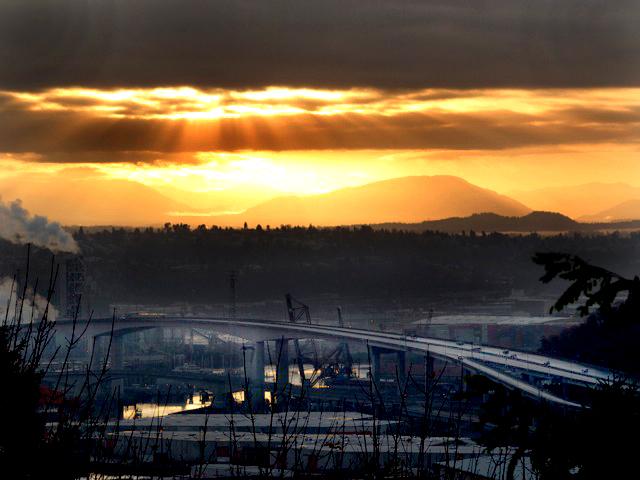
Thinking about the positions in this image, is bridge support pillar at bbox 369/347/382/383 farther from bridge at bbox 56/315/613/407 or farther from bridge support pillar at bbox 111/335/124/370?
bridge support pillar at bbox 111/335/124/370

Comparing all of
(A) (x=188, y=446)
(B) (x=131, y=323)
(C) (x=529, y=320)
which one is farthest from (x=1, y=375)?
(C) (x=529, y=320)

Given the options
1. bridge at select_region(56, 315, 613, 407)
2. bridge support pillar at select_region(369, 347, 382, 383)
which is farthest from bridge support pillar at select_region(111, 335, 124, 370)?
bridge support pillar at select_region(369, 347, 382, 383)

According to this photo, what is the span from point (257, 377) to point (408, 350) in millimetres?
15646

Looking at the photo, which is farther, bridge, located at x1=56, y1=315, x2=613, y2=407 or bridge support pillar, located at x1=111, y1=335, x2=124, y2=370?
bridge support pillar, located at x1=111, y1=335, x2=124, y2=370

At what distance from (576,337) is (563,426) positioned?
8662 cm

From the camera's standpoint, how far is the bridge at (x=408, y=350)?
70938 millimetres

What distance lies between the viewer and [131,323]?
130 metres

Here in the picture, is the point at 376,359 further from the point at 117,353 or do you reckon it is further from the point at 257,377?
the point at 117,353

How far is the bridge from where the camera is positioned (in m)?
Result: 70.9

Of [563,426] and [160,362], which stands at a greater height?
[563,426]

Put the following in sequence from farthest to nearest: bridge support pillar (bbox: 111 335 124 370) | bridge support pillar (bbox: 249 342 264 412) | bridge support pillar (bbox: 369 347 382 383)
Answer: bridge support pillar (bbox: 111 335 124 370)
bridge support pillar (bbox: 369 347 382 383)
bridge support pillar (bbox: 249 342 264 412)

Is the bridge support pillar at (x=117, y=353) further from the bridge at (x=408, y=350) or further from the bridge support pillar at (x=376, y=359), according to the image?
the bridge support pillar at (x=376, y=359)

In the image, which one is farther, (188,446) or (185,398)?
(185,398)

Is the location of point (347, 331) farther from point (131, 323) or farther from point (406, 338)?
point (131, 323)
